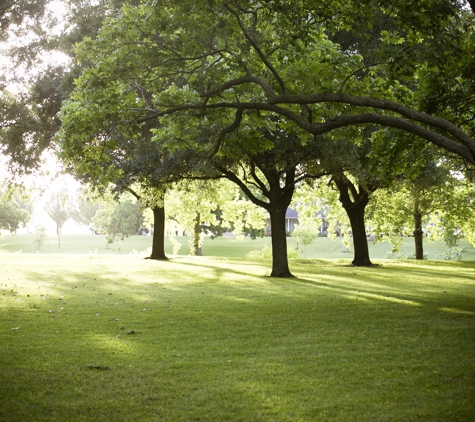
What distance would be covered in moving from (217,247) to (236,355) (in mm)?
68515

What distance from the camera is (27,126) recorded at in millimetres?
22062

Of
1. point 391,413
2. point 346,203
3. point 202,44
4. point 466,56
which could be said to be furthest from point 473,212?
point 391,413

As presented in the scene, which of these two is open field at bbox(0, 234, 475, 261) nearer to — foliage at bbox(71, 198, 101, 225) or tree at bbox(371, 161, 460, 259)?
foliage at bbox(71, 198, 101, 225)

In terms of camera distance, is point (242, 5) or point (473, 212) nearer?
point (242, 5)

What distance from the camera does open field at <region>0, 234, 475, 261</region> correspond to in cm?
6681

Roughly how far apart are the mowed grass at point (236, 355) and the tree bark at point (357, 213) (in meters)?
11.3

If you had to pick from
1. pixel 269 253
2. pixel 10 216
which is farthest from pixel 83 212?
pixel 269 253

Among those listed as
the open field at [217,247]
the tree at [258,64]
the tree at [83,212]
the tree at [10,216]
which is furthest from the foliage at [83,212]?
the tree at [258,64]

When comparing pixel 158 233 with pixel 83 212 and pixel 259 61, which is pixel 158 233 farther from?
pixel 83 212

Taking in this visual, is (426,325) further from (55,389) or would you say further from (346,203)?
(346,203)

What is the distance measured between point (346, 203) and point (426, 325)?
17130 millimetres

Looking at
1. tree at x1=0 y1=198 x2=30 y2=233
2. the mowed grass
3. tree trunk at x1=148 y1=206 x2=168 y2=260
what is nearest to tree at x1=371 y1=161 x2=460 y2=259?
the mowed grass

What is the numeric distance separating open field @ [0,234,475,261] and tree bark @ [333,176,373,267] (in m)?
34.0

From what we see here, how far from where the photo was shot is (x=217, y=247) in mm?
76125
